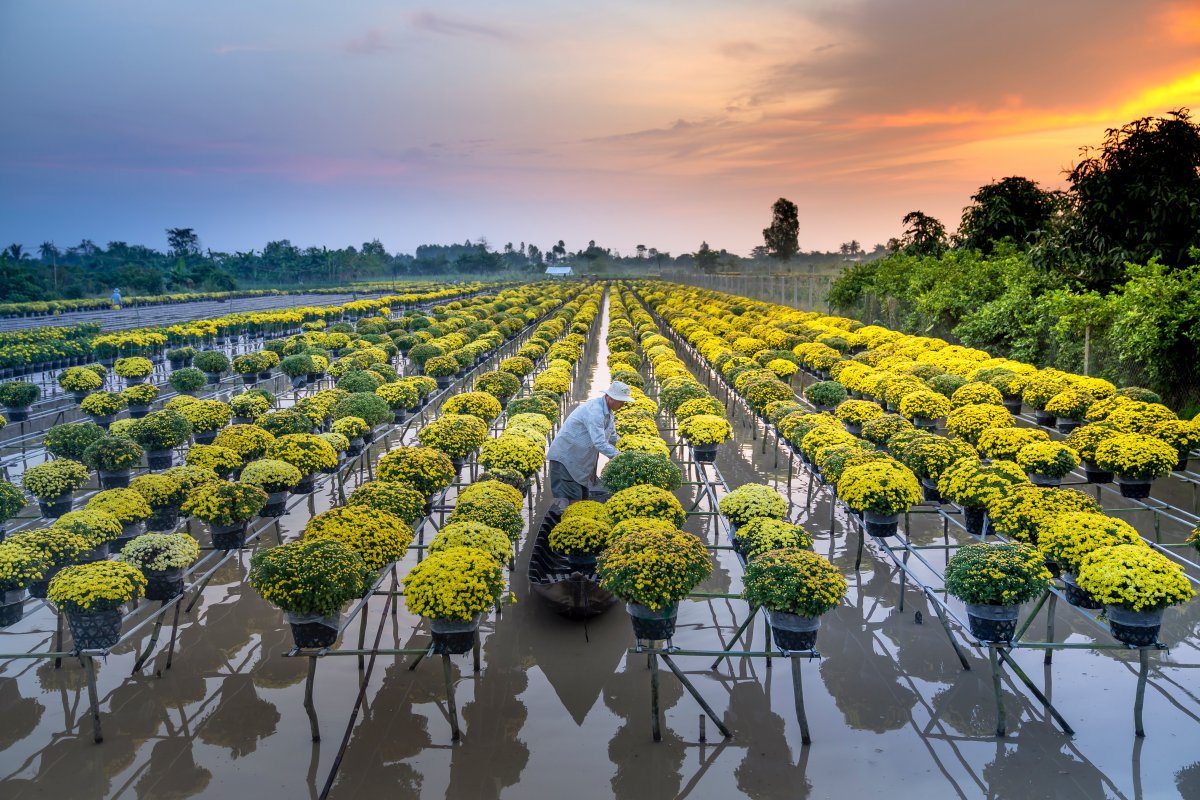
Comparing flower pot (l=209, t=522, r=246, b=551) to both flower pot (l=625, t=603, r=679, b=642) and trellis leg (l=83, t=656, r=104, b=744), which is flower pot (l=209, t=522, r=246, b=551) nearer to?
trellis leg (l=83, t=656, r=104, b=744)

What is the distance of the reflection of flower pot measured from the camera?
31.1 feet

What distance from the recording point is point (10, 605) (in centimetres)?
A: 727

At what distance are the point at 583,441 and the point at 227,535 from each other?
441 cm

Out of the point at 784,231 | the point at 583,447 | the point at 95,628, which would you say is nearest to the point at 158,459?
the point at 95,628

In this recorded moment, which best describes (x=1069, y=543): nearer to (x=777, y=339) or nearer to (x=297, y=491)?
(x=297, y=491)

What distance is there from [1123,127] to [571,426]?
66.1 ft

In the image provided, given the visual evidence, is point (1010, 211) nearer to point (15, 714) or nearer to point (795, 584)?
point (795, 584)

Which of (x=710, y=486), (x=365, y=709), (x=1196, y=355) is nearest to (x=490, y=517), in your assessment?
(x=365, y=709)

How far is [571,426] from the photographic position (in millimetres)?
10406

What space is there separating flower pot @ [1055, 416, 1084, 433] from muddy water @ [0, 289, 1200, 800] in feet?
16.7

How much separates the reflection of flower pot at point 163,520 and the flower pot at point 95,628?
2.86 metres

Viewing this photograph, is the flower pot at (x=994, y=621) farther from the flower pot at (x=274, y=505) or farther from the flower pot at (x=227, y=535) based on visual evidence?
the flower pot at (x=274, y=505)

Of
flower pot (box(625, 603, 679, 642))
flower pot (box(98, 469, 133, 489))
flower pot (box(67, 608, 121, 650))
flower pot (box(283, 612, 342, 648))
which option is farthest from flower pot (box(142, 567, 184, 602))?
flower pot (box(98, 469, 133, 489))

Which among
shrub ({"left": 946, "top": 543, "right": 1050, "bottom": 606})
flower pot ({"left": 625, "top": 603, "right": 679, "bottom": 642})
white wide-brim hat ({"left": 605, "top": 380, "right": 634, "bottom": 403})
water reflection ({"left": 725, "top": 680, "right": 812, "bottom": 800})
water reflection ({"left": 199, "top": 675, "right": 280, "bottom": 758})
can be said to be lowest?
water reflection ({"left": 725, "top": 680, "right": 812, "bottom": 800})
